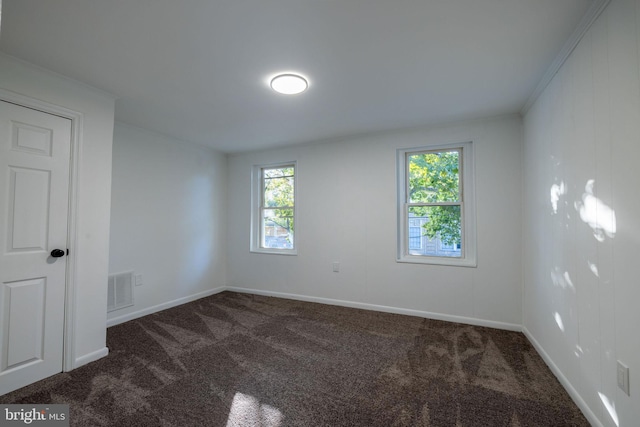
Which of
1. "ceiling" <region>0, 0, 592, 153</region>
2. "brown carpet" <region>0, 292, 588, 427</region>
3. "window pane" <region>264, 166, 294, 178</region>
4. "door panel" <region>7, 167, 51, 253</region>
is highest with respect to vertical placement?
"ceiling" <region>0, 0, 592, 153</region>

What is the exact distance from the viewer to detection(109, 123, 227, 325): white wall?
11.4 ft

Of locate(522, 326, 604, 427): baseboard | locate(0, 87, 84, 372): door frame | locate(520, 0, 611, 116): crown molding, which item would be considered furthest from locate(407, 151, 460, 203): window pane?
locate(0, 87, 84, 372): door frame

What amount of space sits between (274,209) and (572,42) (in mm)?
3886

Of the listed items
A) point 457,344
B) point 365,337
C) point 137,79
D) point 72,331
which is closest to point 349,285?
point 365,337

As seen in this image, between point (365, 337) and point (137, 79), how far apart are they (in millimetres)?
3170

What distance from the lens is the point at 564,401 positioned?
1.96 m

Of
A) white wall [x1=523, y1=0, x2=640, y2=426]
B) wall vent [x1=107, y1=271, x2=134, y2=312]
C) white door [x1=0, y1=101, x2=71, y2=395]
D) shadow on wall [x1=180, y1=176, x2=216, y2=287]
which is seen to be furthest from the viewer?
shadow on wall [x1=180, y1=176, x2=216, y2=287]

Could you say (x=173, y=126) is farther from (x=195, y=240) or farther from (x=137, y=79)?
(x=195, y=240)

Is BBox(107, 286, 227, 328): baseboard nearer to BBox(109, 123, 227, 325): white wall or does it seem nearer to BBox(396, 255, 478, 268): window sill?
BBox(109, 123, 227, 325): white wall

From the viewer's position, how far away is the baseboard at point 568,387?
5.68 feet

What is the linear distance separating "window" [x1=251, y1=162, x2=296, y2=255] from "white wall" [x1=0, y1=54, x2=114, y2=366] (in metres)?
2.36

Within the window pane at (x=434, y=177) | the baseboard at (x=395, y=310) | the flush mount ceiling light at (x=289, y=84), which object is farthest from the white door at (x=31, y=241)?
the window pane at (x=434, y=177)

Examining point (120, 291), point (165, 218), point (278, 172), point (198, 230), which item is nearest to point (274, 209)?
point (278, 172)

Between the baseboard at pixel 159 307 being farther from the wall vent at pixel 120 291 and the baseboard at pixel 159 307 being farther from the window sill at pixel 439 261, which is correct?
the window sill at pixel 439 261
